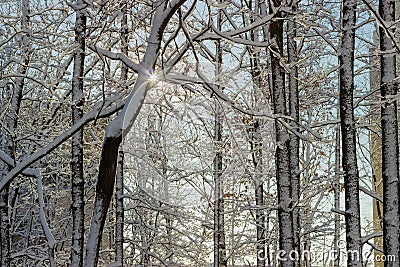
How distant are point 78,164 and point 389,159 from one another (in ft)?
12.6

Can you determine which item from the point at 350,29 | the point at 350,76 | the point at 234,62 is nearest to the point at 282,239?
the point at 350,76

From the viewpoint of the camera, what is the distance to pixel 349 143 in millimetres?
5273

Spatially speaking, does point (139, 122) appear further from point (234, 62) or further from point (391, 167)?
point (391, 167)

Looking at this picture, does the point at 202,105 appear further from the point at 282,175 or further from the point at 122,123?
the point at 122,123

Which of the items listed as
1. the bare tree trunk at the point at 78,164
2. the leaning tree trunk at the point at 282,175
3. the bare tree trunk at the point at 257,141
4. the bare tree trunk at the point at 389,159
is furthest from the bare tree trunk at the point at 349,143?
the bare tree trunk at the point at 78,164

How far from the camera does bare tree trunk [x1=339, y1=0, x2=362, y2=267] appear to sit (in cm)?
509

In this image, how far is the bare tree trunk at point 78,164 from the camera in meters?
6.09

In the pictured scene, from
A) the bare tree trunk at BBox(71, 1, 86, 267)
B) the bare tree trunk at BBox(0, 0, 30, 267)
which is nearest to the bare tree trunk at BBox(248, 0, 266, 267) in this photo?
the bare tree trunk at BBox(71, 1, 86, 267)

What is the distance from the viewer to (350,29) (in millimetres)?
5406

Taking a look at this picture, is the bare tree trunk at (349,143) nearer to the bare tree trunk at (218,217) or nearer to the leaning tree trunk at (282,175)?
the leaning tree trunk at (282,175)

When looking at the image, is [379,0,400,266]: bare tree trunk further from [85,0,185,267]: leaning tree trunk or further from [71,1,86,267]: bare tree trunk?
[71,1,86,267]: bare tree trunk

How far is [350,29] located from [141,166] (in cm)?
572

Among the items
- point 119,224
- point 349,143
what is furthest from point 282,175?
point 119,224

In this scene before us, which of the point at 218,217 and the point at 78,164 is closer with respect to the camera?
the point at 78,164
